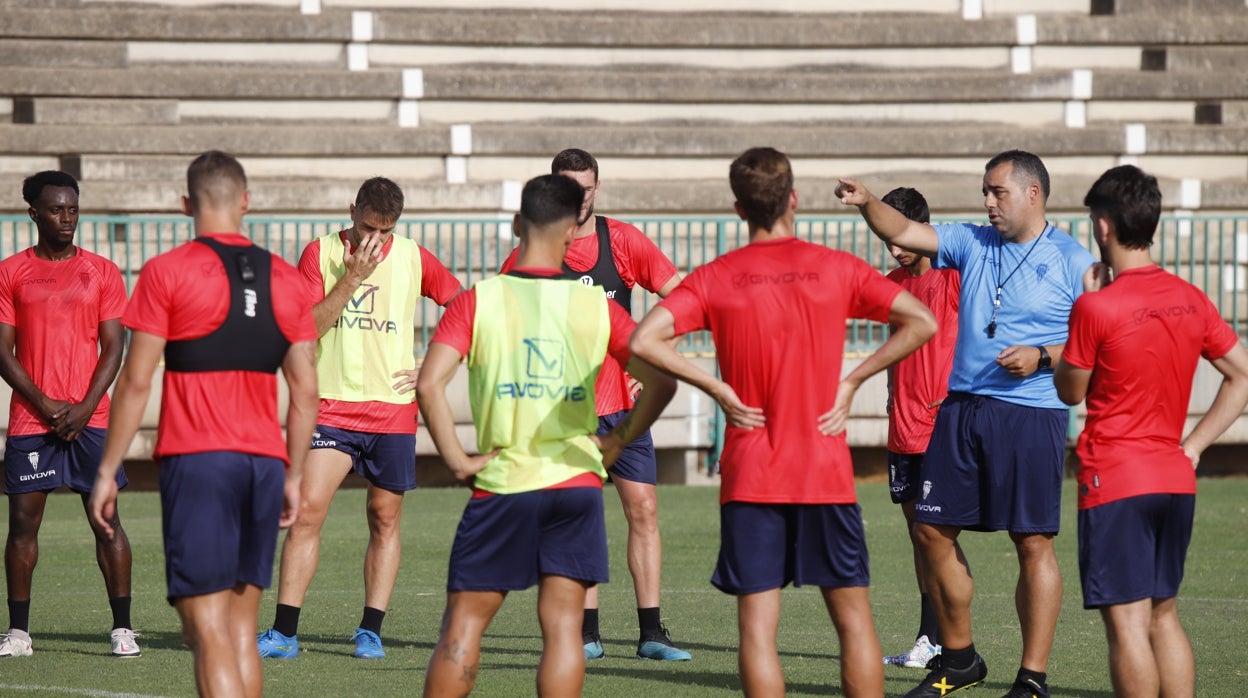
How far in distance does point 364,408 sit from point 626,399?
4.38 feet

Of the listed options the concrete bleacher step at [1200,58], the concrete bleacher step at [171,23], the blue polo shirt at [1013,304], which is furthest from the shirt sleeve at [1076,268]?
the concrete bleacher step at [1200,58]

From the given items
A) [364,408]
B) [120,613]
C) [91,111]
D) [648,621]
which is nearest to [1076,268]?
[648,621]

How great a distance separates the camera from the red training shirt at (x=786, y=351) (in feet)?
18.6

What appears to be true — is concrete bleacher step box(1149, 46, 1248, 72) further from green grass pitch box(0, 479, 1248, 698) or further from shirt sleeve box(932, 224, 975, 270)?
shirt sleeve box(932, 224, 975, 270)

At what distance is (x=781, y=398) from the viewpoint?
224 inches

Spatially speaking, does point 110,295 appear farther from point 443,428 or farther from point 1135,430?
point 1135,430

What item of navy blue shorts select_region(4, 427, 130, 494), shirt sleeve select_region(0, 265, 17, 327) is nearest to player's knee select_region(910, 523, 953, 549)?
navy blue shorts select_region(4, 427, 130, 494)

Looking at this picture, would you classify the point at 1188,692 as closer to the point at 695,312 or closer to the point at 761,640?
the point at 761,640

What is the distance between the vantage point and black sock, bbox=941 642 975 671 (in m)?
7.14

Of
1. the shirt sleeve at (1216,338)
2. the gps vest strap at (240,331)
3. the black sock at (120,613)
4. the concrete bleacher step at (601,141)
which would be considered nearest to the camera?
the gps vest strap at (240,331)

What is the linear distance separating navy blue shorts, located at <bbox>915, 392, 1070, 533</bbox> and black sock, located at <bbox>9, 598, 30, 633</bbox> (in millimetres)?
4388

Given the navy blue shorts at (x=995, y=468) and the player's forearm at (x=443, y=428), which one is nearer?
the player's forearm at (x=443, y=428)

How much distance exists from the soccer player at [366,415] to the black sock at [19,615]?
→ 1144 millimetres

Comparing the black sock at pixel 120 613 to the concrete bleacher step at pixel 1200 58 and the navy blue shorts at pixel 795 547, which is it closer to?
the navy blue shorts at pixel 795 547
